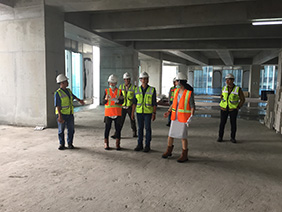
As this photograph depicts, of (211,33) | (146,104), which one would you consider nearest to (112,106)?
(146,104)

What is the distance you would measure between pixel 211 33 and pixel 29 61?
29.6ft

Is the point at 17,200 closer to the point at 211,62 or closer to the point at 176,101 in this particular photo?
the point at 176,101

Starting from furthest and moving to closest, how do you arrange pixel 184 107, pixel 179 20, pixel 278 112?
pixel 179 20 < pixel 278 112 < pixel 184 107

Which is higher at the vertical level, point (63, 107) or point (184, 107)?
point (184, 107)

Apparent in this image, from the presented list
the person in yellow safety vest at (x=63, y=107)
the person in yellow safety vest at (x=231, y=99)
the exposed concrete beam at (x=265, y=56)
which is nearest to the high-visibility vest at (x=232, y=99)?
the person in yellow safety vest at (x=231, y=99)

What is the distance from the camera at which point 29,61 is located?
328 inches

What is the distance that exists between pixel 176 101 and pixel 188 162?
1.36m

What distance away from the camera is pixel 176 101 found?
5074 mm

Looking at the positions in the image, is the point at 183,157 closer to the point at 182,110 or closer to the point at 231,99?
the point at 182,110

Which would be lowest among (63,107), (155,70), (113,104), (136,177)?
(136,177)

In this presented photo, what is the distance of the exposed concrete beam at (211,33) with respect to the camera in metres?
11.9

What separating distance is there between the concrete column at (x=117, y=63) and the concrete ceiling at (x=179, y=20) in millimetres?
696

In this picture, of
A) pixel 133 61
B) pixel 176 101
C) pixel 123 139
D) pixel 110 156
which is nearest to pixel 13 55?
pixel 123 139

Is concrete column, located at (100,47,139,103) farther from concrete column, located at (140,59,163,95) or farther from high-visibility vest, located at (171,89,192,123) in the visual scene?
high-visibility vest, located at (171,89,192,123)
